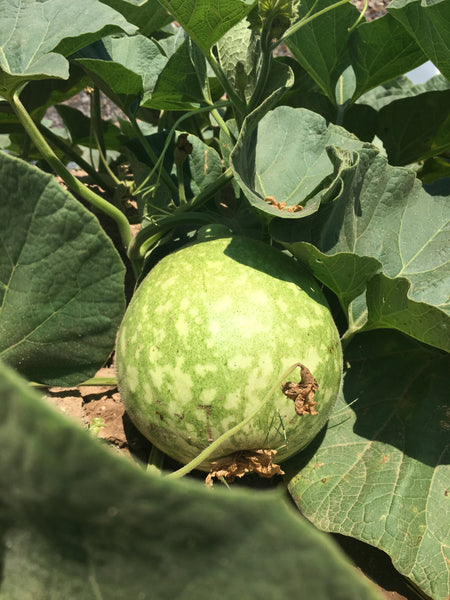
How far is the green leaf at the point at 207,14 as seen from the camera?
1.30 meters

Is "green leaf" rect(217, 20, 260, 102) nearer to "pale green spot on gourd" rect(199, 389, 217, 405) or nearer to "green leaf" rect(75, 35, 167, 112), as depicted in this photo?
"green leaf" rect(75, 35, 167, 112)

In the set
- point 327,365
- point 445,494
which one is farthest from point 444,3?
point 445,494

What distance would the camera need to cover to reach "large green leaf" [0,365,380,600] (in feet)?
1.33

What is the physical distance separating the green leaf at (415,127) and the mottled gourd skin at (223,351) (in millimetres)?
982

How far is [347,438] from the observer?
151cm

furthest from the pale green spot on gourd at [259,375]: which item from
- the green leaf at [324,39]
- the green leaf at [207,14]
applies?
the green leaf at [324,39]

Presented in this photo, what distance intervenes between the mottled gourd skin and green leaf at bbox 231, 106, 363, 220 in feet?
1.09

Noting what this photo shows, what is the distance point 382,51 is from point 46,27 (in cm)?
106

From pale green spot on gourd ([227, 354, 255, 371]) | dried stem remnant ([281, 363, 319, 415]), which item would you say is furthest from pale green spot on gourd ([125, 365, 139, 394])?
dried stem remnant ([281, 363, 319, 415])

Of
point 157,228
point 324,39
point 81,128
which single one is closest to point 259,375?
point 157,228

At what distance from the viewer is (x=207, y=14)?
→ 1.33 meters

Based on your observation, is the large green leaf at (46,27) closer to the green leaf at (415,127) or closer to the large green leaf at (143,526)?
the green leaf at (415,127)

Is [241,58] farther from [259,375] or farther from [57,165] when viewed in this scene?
[259,375]

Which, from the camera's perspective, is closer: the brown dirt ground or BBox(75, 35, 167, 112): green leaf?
the brown dirt ground
